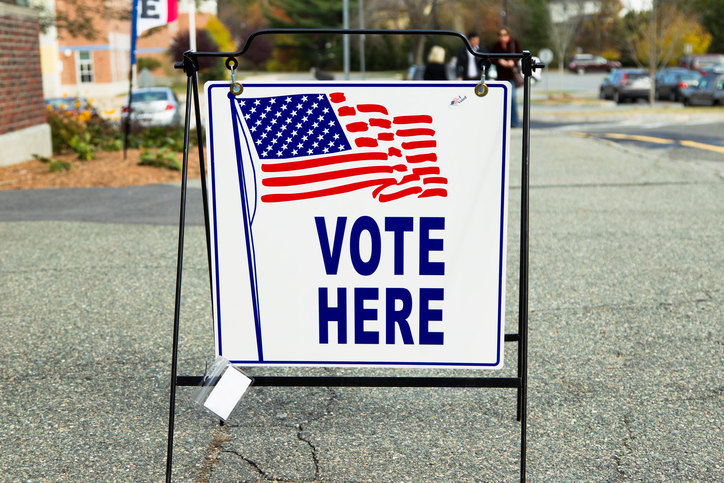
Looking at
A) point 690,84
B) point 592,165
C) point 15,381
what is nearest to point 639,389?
point 15,381

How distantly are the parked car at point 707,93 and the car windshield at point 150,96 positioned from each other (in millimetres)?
19761

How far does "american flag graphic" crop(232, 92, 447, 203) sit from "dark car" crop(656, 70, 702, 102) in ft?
110

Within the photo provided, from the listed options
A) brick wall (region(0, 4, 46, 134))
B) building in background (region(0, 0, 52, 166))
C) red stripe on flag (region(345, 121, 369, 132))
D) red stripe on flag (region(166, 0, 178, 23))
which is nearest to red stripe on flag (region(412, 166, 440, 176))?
red stripe on flag (region(345, 121, 369, 132))

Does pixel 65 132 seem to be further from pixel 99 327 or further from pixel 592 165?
pixel 99 327

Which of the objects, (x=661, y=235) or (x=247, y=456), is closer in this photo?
(x=247, y=456)

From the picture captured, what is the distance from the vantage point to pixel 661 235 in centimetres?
701

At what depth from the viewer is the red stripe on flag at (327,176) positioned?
2.79 meters

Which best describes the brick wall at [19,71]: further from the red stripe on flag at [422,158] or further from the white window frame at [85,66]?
the white window frame at [85,66]

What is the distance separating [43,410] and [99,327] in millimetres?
1179

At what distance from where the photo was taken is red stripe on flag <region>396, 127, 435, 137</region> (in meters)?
2.75

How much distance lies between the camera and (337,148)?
277 centimetres

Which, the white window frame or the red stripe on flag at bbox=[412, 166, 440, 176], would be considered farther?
the white window frame

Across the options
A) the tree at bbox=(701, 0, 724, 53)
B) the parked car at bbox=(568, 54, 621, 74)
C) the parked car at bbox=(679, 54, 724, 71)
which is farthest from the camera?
the parked car at bbox=(568, 54, 621, 74)

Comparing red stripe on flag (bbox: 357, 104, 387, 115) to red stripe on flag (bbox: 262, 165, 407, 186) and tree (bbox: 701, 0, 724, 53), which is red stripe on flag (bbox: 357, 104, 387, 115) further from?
tree (bbox: 701, 0, 724, 53)
